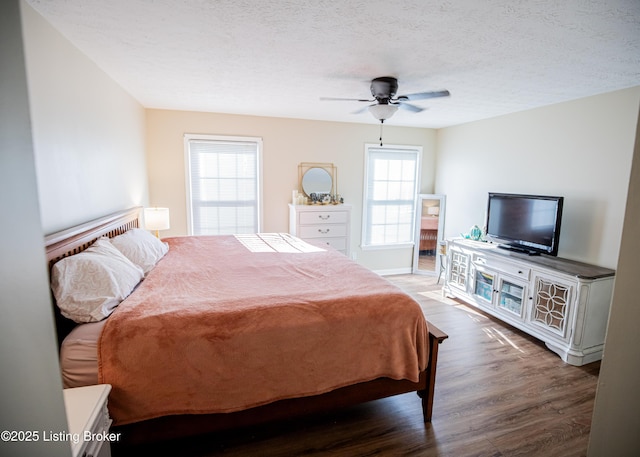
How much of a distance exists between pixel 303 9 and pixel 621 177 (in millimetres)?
3142

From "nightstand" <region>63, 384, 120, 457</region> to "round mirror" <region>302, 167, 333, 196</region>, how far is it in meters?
3.72

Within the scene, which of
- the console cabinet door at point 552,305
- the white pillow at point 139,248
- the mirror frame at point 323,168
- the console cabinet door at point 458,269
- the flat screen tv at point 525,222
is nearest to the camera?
the white pillow at point 139,248

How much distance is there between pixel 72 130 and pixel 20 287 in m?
2.20

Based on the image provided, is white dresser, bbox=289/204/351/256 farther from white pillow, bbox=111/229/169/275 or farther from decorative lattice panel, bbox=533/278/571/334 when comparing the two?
decorative lattice panel, bbox=533/278/571/334

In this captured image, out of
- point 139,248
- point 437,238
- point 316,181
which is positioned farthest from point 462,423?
point 437,238

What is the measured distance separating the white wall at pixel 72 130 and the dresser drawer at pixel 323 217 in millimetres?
2187

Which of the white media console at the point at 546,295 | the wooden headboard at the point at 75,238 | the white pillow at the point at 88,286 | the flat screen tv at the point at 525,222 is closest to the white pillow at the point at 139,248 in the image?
the wooden headboard at the point at 75,238

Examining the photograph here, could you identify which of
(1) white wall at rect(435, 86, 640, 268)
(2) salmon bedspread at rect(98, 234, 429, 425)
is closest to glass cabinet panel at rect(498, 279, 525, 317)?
(1) white wall at rect(435, 86, 640, 268)

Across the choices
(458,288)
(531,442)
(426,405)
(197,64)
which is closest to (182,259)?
(197,64)

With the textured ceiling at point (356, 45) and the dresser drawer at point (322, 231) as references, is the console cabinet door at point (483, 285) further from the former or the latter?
the textured ceiling at point (356, 45)

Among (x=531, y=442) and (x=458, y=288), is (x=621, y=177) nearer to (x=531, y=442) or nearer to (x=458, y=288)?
(x=458, y=288)

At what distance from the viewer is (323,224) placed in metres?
4.53

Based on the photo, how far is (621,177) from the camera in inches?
110

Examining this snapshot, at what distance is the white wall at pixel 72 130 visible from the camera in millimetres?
1746
